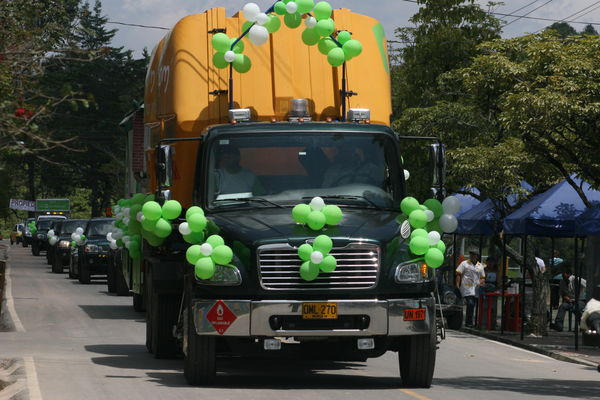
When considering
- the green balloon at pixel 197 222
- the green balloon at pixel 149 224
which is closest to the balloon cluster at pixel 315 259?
the green balloon at pixel 197 222

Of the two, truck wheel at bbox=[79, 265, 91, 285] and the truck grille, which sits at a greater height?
the truck grille

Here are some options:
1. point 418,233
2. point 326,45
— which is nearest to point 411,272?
point 418,233

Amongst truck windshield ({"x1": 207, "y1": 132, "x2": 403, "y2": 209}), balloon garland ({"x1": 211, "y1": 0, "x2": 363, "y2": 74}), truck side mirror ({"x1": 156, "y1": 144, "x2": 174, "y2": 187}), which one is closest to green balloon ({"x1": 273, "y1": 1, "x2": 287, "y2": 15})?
balloon garland ({"x1": 211, "y1": 0, "x2": 363, "y2": 74})

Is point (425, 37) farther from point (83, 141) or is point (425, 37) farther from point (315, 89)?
point (83, 141)

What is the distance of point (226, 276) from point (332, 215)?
3.97ft

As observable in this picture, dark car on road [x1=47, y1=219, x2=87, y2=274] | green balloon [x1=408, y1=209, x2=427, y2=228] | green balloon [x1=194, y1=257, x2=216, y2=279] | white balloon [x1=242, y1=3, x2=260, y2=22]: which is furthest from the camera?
dark car on road [x1=47, y1=219, x2=87, y2=274]

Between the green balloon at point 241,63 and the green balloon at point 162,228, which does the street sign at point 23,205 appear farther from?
the green balloon at point 162,228

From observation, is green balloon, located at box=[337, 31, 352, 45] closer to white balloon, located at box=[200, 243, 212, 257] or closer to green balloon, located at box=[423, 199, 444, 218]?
green balloon, located at box=[423, 199, 444, 218]

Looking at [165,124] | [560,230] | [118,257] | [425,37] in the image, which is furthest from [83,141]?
[165,124]

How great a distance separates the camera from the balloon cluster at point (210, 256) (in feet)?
42.4

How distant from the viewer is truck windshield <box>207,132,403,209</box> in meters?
14.1

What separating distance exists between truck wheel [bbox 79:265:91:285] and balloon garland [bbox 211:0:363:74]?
81.2 ft

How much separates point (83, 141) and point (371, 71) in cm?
6478

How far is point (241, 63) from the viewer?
14.9m
